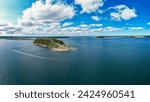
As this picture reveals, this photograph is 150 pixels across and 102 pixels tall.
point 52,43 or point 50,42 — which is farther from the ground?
point 50,42

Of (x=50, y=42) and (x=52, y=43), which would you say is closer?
(x=52, y=43)

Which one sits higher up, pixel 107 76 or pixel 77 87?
pixel 77 87

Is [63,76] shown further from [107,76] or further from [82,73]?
[107,76]

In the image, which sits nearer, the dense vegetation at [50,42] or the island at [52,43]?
the island at [52,43]

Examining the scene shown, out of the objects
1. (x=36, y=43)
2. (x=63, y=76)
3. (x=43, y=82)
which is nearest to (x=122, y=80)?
(x=63, y=76)

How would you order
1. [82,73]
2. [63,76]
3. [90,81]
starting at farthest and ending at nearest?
1. [82,73]
2. [63,76]
3. [90,81]

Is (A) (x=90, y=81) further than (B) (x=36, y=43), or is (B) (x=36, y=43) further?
(B) (x=36, y=43)

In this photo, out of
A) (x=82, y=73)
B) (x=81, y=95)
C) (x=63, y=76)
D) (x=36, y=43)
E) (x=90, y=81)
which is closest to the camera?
(x=81, y=95)

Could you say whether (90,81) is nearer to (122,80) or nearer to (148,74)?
(122,80)

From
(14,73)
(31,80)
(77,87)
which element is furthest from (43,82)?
(77,87)

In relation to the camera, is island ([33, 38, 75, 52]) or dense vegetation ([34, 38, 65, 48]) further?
dense vegetation ([34, 38, 65, 48])
